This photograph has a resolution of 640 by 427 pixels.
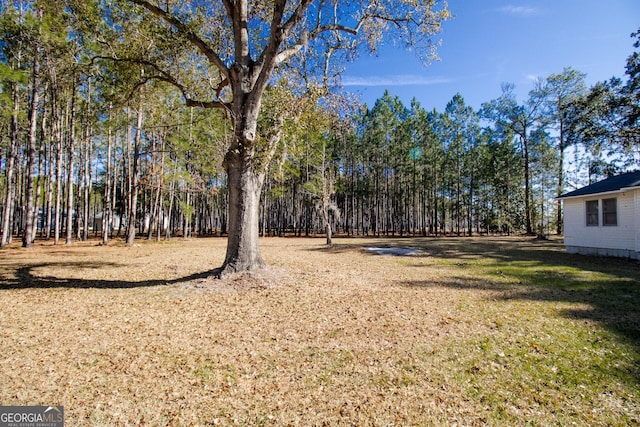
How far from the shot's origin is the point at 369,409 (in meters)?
2.80

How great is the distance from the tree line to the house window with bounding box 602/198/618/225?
16.9ft

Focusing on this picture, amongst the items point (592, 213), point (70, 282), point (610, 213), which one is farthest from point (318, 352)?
point (592, 213)

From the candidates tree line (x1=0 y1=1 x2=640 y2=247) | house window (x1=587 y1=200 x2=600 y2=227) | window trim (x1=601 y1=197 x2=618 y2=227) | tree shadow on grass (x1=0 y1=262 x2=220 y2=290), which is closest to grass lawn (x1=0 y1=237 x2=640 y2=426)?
tree shadow on grass (x1=0 y1=262 x2=220 y2=290)

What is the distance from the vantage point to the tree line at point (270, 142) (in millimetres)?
9219

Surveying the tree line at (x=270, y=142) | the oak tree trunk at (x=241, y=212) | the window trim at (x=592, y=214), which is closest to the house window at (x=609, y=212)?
the window trim at (x=592, y=214)

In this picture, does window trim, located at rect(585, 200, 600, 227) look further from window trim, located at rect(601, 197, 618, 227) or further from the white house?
window trim, located at rect(601, 197, 618, 227)

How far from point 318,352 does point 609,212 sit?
17256 millimetres

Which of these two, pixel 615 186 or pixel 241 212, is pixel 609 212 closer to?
pixel 615 186

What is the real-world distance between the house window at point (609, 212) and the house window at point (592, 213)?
1.49 feet

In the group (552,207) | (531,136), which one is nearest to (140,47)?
(531,136)

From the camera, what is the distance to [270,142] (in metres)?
7.75

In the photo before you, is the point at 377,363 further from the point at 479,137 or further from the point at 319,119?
the point at 479,137

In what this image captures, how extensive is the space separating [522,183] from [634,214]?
80.0 feet

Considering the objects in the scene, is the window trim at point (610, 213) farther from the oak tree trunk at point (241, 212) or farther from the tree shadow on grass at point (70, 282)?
the tree shadow on grass at point (70, 282)
